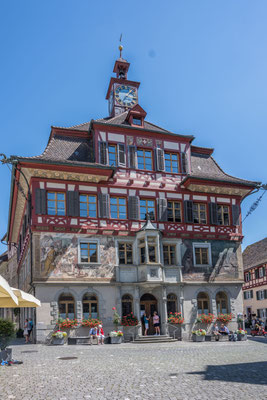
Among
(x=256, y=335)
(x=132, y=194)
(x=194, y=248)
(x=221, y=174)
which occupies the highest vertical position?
(x=221, y=174)

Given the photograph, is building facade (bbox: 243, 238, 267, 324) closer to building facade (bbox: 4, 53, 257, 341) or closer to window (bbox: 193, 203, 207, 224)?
building facade (bbox: 4, 53, 257, 341)

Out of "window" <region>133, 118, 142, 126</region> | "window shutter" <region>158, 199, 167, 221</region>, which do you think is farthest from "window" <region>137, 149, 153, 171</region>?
"window shutter" <region>158, 199, 167, 221</region>

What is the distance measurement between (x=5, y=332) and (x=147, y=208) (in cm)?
1595

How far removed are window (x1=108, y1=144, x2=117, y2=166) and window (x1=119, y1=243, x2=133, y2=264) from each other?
5436 millimetres

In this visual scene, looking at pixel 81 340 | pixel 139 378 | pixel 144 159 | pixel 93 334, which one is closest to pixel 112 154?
pixel 144 159

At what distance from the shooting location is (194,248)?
2969 centimetres

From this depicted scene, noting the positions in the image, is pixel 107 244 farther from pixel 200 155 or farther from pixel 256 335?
pixel 256 335

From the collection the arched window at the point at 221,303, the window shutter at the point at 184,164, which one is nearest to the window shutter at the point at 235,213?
the window shutter at the point at 184,164

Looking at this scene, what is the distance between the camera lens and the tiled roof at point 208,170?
103 ft

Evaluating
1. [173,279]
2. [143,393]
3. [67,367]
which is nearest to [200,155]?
[173,279]

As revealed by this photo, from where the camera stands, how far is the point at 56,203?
26.7 m

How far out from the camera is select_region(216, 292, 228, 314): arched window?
97.7 ft

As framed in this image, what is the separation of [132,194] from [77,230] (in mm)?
4622

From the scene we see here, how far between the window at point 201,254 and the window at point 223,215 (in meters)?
2.35
